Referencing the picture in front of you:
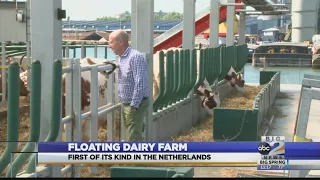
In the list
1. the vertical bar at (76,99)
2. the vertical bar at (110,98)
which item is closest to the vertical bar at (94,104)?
the vertical bar at (76,99)

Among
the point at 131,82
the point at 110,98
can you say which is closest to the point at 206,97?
the point at 110,98

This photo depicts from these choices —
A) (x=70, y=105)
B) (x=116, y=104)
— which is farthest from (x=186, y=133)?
(x=70, y=105)

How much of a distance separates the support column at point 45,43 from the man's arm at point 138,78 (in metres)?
1.33

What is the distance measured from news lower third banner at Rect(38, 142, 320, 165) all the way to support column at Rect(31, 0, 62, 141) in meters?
1.31

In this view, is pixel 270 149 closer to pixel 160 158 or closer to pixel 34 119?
pixel 160 158

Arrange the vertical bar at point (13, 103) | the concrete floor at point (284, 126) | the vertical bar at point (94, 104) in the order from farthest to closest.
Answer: the vertical bar at point (94, 104), the concrete floor at point (284, 126), the vertical bar at point (13, 103)

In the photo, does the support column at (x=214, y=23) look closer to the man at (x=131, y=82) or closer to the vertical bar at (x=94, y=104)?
the man at (x=131, y=82)

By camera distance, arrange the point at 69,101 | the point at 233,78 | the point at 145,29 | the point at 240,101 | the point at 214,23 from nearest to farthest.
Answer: the point at 69,101
the point at 145,29
the point at 240,101
the point at 214,23
the point at 233,78

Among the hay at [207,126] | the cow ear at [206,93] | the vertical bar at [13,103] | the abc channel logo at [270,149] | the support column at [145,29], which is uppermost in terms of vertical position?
the support column at [145,29]

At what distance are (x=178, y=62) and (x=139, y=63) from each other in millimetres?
3448

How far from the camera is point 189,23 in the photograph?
1202 cm

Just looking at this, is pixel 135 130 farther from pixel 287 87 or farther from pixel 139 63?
pixel 287 87

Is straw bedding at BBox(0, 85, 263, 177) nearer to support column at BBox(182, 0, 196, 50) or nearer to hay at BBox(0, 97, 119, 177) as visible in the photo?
hay at BBox(0, 97, 119, 177)

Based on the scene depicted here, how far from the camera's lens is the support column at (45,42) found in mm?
5391
